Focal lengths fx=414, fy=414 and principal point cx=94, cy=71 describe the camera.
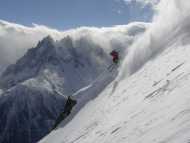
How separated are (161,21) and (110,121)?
1716cm

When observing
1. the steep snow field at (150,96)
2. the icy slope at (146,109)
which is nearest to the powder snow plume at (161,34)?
the steep snow field at (150,96)

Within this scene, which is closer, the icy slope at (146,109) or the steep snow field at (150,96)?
the icy slope at (146,109)

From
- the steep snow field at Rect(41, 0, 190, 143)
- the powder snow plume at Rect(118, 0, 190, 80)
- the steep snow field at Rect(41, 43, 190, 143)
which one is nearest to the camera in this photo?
the steep snow field at Rect(41, 43, 190, 143)

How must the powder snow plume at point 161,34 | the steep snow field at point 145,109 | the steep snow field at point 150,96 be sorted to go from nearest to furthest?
the steep snow field at point 145,109 → the steep snow field at point 150,96 → the powder snow plume at point 161,34

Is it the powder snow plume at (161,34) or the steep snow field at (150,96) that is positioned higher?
the powder snow plume at (161,34)

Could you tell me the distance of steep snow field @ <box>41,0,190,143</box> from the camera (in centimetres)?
1806

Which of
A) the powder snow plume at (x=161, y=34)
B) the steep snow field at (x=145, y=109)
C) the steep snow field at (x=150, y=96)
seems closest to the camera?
the steep snow field at (x=145, y=109)

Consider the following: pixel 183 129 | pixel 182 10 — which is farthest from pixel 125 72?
pixel 183 129

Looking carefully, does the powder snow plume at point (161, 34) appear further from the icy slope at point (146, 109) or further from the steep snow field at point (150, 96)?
the icy slope at point (146, 109)

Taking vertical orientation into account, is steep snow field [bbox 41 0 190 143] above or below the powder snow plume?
below

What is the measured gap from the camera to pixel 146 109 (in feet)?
74.7

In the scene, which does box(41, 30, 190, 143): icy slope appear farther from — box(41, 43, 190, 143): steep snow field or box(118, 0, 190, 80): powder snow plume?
box(118, 0, 190, 80): powder snow plume

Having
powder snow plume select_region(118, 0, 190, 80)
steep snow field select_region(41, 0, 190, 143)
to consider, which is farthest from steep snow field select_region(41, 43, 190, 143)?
powder snow plume select_region(118, 0, 190, 80)

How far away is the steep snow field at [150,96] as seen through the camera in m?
18.1
